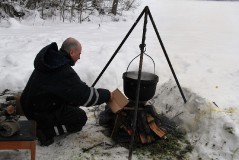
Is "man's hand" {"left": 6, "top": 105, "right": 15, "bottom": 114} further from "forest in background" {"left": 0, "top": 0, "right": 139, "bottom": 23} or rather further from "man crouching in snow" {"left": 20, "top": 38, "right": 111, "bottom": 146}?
"forest in background" {"left": 0, "top": 0, "right": 139, "bottom": 23}

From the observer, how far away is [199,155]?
164 inches

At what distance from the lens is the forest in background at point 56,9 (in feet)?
35.2

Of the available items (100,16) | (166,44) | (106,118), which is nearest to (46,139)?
(106,118)

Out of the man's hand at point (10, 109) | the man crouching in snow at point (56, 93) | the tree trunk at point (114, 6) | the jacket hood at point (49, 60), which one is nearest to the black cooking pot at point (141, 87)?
the man crouching in snow at point (56, 93)

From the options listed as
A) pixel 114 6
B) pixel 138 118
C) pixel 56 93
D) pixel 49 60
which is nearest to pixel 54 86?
pixel 56 93

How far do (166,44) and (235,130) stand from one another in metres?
5.01

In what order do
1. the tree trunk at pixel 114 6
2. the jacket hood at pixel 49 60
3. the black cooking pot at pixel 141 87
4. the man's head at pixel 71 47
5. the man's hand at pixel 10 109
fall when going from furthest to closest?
the tree trunk at pixel 114 6
the black cooking pot at pixel 141 87
the man's hand at pixel 10 109
the man's head at pixel 71 47
the jacket hood at pixel 49 60

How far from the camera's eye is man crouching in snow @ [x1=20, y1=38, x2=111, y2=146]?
387cm

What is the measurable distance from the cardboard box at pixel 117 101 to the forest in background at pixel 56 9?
7312 mm

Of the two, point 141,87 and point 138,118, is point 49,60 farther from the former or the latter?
point 138,118

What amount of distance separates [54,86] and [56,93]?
0.09 metres

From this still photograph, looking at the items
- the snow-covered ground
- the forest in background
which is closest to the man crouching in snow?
the snow-covered ground

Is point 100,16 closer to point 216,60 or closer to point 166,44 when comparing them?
point 166,44

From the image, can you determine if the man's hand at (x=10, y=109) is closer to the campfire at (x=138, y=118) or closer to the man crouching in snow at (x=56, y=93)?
the man crouching in snow at (x=56, y=93)
